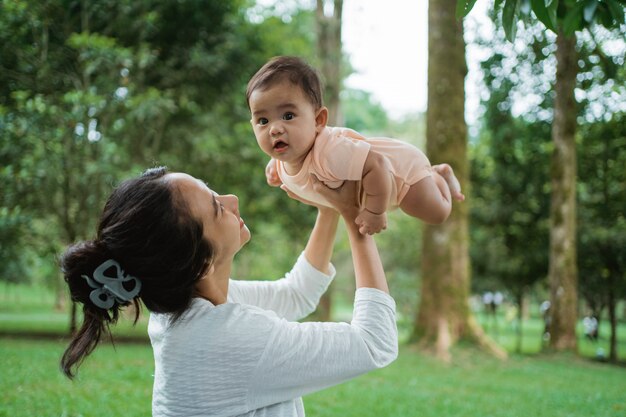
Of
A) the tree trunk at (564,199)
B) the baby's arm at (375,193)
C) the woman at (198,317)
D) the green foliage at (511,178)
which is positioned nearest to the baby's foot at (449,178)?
the baby's arm at (375,193)

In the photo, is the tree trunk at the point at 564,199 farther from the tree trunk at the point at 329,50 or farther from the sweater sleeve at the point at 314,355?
the sweater sleeve at the point at 314,355

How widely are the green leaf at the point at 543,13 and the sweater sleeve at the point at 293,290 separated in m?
1.13

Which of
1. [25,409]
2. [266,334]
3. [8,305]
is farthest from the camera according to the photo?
[8,305]

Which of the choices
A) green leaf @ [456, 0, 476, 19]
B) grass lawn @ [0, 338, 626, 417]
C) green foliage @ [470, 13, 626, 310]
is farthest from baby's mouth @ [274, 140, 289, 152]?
green foliage @ [470, 13, 626, 310]

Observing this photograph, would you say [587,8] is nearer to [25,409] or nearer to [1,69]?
[25,409]

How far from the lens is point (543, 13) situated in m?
1.99

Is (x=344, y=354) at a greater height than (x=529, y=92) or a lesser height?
lesser

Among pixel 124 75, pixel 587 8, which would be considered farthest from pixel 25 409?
pixel 124 75

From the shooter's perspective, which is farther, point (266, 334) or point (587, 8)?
point (587, 8)

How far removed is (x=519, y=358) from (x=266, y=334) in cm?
863

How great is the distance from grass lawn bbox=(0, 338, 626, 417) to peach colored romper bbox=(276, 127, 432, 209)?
1745 millimetres

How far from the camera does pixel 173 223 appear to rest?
5.41 ft

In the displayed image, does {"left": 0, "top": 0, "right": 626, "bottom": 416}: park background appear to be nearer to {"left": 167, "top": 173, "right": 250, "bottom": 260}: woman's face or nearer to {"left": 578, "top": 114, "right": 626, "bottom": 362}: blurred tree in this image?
{"left": 578, "top": 114, "right": 626, "bottom": 362}: blurred tree

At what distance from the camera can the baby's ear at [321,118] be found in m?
2.36
